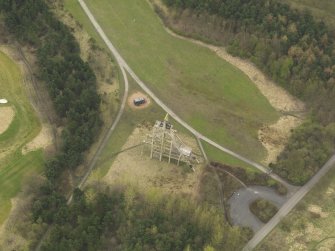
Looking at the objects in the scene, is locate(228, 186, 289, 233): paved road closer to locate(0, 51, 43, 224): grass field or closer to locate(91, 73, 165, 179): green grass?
locate(91, 73, 165, 179): green grass

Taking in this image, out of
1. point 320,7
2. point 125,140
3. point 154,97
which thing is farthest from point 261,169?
point 320,7

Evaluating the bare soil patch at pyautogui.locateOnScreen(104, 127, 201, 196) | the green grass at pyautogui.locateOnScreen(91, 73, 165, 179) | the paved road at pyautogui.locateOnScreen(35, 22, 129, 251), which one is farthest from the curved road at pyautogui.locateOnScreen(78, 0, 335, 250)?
the bare soil patch at pyautogui.locateOnScreen(104, 127, 201, 196)

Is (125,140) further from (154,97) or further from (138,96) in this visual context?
(154,97)

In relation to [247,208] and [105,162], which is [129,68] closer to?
[105,162]

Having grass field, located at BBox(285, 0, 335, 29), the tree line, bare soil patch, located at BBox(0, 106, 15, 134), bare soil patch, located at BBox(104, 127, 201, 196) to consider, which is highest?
grass field, located at BBox(285, 0, 335, 29)

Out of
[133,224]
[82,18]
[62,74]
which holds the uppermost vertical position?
[82,18]

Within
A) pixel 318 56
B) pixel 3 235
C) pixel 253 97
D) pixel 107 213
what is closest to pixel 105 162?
pixel 107 213
